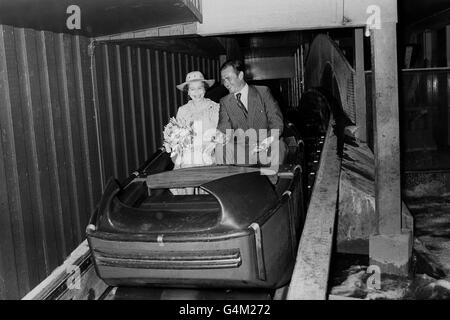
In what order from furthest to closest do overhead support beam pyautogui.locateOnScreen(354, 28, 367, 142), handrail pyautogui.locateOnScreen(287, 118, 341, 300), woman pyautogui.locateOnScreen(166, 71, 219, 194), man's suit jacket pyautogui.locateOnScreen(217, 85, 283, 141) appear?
overhead support beam pyautogui.locateOnScreen(354, 28, 367, 142) < woman pyautogui.locateOnScreen(166, 71, 219, 194) < man's suit jacket pyautogui.locateOnScreen(217, 85, 283, 141) < handrail pyautogui.locateOnScreen(287, 118, 341, 300)

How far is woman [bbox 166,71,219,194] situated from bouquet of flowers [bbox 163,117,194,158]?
0.05 m

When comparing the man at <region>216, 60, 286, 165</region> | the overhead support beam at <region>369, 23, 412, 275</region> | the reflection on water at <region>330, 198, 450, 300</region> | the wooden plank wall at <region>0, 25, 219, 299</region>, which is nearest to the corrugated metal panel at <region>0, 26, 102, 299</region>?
the wooden plank wall at <region>0, 25, 219, 299</region>

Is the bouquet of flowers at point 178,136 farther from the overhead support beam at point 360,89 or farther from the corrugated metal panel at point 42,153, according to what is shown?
the overhead support beam at point 360,89

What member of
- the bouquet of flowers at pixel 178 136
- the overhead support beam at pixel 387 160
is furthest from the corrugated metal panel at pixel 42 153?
the overhead support beam at pixel 387 160

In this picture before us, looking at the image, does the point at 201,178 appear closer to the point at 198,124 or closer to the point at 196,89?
the point at 198,124

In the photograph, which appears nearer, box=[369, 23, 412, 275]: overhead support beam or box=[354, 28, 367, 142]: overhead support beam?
box=[369, 23, 412, 275]: overhead support beam

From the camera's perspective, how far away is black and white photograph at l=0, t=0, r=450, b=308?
3.36 meters

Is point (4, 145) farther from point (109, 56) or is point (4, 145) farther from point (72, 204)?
point (109, 56)

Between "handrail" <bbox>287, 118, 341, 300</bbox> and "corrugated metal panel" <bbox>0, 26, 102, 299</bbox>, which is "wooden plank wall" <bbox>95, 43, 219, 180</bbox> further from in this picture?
"handrail" <bbox>287, 118, 341, 300</bbox>

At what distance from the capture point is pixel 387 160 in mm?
4371

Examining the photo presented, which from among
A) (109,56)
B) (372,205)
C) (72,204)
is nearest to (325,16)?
(372,205)

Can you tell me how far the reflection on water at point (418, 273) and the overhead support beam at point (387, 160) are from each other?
0.20 m

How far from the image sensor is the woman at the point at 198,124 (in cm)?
511

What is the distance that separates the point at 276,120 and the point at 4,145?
2.76 m
